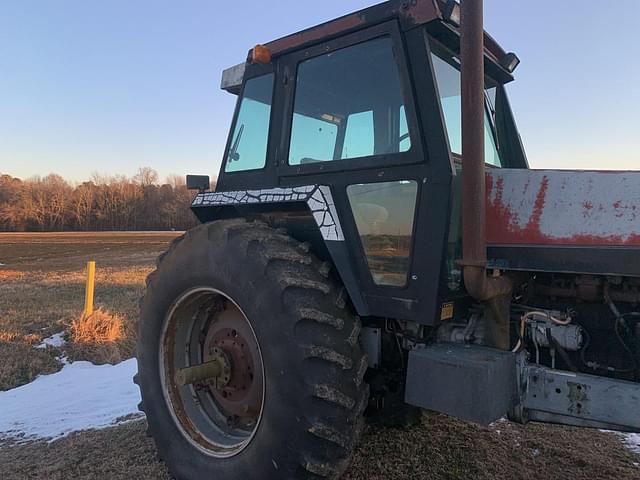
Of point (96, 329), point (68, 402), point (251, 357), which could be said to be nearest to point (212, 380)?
point (251, 357)

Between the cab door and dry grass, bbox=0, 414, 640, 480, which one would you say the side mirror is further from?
dry grass, bbox=0, 414, 640, 480

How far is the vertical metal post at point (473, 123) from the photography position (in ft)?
6.66

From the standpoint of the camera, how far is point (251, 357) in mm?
2840

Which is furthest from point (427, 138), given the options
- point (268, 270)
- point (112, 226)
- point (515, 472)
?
point (112, 226)

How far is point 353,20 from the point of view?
260cm

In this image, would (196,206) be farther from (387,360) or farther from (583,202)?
(583,202)

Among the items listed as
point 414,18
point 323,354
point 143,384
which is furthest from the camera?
point 143,384

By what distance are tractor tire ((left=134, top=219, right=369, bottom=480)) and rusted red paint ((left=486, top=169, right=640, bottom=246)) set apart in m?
0.89

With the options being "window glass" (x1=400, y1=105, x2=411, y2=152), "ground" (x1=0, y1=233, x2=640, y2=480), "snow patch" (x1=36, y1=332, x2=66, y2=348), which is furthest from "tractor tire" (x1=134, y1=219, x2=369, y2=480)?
"snow patch" (x1=36, y1=332, x2=66, y2=348)

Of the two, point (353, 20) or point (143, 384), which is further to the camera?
point (143, 384)

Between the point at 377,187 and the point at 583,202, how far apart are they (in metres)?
0.95

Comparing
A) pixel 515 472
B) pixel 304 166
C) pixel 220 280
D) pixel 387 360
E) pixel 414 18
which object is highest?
pixel 414 18

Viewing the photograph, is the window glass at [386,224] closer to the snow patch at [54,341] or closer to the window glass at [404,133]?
the window glass at [404,133]

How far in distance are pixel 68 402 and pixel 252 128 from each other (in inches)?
116
